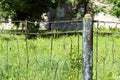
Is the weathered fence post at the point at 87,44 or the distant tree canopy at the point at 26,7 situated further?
the distant tree canopy at the point at 26,7

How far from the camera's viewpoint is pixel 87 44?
157 inches

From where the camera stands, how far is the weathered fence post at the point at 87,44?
3.94 m

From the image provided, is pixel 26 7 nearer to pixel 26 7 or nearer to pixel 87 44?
pixel 26 7

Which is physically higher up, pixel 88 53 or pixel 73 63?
pixel 88 53

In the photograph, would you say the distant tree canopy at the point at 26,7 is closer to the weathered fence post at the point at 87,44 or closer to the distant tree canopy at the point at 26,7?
the distant tree canopy at the point at 26,7

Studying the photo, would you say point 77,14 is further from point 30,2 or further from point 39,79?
point 39,79

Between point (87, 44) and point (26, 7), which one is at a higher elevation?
point (87, 44)

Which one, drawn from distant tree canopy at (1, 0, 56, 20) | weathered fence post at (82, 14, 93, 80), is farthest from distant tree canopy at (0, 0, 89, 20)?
weathered fence post at (82, 14, 93, 80)

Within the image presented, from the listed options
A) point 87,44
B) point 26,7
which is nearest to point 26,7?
point 26,7

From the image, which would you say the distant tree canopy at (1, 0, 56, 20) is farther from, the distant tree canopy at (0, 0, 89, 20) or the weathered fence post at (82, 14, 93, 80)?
the weathered fence post at (82, 14, 93, 80)

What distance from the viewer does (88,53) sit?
400cm

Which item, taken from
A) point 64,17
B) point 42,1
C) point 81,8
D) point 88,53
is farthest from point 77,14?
point 88,53

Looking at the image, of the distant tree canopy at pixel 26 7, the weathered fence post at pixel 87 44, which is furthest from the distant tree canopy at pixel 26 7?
the weathered fence post at pixel 87 44

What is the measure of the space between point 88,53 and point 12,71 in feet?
9.15
